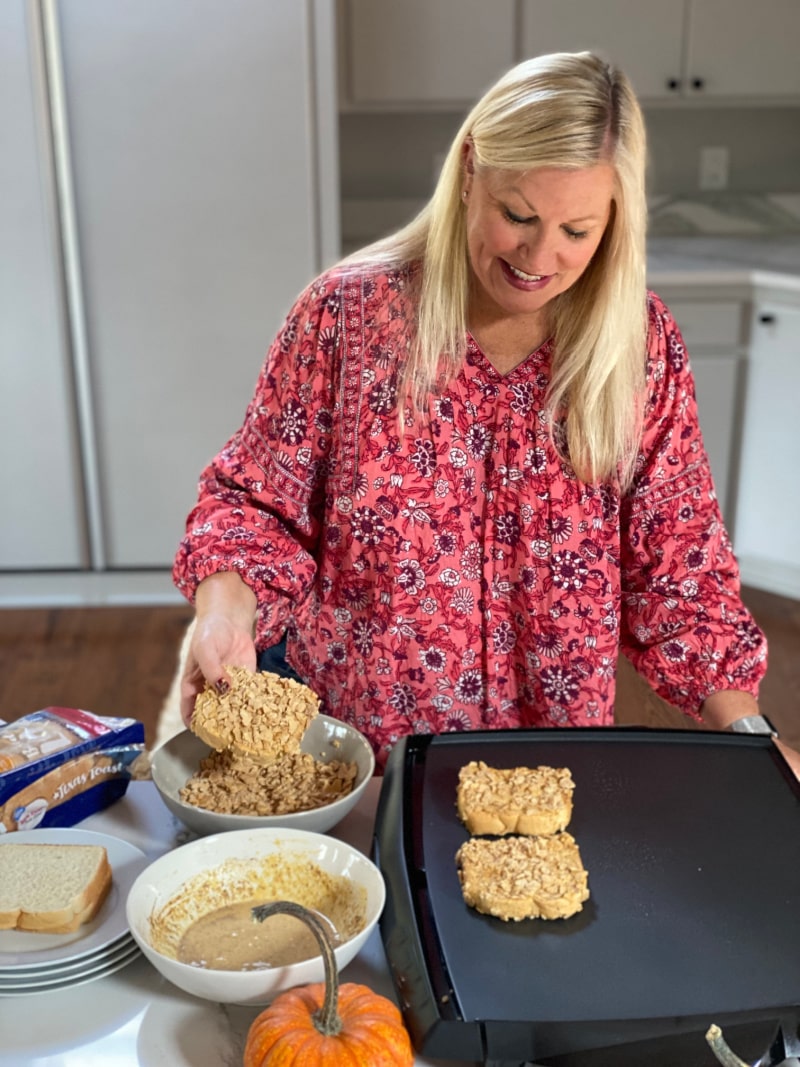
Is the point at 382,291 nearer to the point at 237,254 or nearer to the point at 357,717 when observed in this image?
the point at 357,717

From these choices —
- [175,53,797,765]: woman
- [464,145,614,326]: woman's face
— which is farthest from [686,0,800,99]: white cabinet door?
[464,145,614,326]: woman's face

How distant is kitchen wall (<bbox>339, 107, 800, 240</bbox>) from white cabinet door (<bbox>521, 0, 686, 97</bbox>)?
0.35m

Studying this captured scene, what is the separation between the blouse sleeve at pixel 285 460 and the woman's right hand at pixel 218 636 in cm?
6

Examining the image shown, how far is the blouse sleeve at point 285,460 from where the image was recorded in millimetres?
1410

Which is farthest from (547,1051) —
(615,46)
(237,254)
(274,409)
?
(615,46)

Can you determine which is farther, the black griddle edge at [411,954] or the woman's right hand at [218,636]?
the woman's right hand at [218,636]

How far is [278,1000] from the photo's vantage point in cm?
88

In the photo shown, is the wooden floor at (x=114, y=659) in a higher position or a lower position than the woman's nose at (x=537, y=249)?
lower

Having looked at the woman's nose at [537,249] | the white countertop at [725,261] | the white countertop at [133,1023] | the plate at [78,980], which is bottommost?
the white countertop at [133,1023]

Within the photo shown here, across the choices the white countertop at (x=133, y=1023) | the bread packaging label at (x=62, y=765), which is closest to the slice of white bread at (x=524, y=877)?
the white countertop at (x=133, y=1023)

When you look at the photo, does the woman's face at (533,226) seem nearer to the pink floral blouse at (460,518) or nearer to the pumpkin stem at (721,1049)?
the pink floral blouse at (460,518)

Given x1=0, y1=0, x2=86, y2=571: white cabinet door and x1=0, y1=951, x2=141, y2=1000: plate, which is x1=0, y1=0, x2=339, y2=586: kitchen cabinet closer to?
x1=0, y1=0, x2=86, y2=571: white cabinet door

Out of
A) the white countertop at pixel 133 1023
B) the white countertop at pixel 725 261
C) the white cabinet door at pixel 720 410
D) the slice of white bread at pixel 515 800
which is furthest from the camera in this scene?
the white cabinet door at pixel 720 410

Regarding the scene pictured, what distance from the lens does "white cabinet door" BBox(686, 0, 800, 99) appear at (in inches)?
135
